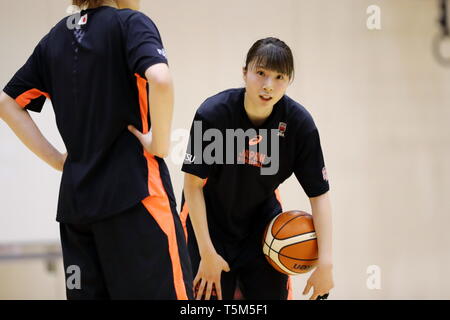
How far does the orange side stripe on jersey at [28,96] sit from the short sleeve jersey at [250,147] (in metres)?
0.74

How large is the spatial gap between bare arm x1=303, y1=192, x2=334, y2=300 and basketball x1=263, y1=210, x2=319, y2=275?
5 cm

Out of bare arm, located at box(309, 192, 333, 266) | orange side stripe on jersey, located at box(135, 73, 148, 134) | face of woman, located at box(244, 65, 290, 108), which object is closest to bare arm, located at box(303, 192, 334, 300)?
bare arm, located at box(309, 192, 333, 266)

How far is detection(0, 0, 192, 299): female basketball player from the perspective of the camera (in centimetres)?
173

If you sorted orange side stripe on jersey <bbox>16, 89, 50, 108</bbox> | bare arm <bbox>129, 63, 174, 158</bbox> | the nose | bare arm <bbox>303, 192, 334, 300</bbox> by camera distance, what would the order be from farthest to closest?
bare arm <bbox>303, 192, 334, 300</bbox>, the nose, orange side stripe on jersey <bbox>16, 89, 50, 108</bbox>, bare arm <bbox>129, 63, 174, 158</bbox>

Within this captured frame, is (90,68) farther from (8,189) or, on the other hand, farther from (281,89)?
(8,189)

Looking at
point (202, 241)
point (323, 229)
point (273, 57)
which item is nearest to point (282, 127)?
point (273, 57)

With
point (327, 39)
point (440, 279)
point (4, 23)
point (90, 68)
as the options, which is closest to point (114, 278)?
point (90, 68)

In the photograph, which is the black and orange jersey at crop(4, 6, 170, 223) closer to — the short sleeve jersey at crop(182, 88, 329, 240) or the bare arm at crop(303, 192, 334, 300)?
the short sleeve jersey at crop(182, 88, 329, 240)

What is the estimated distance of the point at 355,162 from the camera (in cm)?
521

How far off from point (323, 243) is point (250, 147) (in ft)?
1.72

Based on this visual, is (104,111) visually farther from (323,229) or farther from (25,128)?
(323,229)

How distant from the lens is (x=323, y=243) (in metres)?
2.53

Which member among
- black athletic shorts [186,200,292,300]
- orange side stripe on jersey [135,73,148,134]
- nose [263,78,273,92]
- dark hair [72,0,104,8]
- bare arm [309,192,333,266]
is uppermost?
dark hair [72,0,104,8]

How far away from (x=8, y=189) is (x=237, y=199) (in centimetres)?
261
